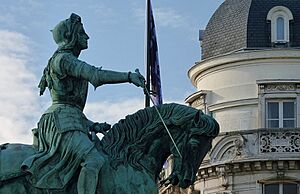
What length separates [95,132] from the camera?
59.6ft

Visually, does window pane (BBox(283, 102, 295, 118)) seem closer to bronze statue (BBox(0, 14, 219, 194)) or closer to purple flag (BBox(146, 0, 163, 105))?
purple flag (BBox(146, 0, 163, 105))

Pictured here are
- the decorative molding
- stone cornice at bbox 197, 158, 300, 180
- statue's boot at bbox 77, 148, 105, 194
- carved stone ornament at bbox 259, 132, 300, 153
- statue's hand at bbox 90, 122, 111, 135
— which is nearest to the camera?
statue's boot at bbox 77, 148, 105, 194

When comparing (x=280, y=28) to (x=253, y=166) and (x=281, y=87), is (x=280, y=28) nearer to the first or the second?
(x=281, y=87)

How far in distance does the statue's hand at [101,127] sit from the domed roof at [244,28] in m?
49.3

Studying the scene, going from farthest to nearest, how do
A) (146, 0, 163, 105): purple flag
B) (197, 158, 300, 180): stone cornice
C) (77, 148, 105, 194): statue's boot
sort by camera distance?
(197, 158, 300, 180): stone cornice
(146, 0, 163, 105): purple flag
(77, 148, 105, 194): statue's boot

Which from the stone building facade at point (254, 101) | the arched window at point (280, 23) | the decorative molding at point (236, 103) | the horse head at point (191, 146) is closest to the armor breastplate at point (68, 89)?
the horse head at point (191, 146)

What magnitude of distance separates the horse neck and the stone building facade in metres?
46.3

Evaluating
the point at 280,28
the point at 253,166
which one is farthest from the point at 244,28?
the point at 253,166

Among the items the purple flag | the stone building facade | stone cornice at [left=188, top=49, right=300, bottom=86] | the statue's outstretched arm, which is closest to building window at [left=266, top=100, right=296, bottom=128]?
the stone building facade

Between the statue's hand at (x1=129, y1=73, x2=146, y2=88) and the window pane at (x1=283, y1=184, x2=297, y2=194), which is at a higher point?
the window pane at (x1=283, y1=184, x2=297, y2=194)

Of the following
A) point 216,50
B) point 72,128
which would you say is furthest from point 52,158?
point 216,50

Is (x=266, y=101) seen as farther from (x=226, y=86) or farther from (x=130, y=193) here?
(x=130, y=193)

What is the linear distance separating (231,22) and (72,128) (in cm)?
5224

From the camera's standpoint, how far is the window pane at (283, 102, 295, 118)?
65.4 m
